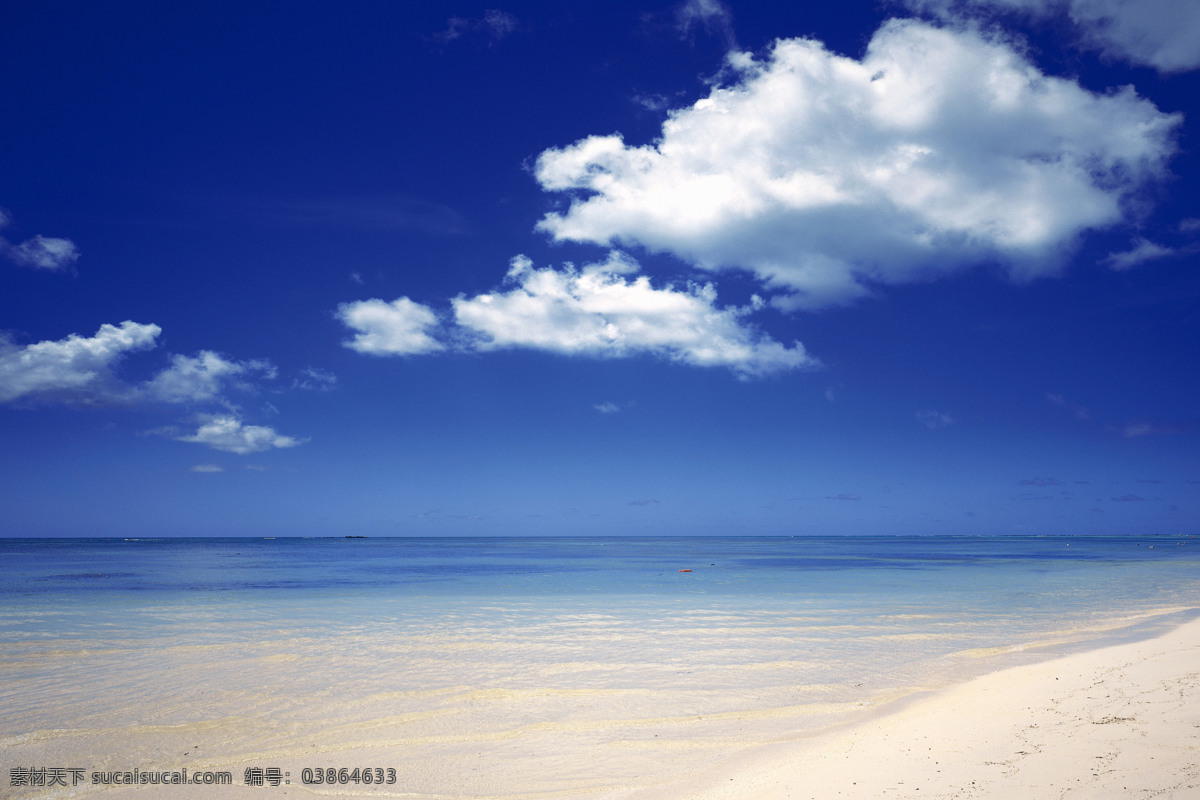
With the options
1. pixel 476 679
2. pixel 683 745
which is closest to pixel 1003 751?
pixel 683 745

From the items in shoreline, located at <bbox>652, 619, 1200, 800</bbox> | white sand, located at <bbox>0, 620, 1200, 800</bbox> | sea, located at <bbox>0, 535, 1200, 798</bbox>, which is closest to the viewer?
shoreline, located at <bbox>652, 619, 1200, 800</bbox>

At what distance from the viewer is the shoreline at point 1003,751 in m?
6.54

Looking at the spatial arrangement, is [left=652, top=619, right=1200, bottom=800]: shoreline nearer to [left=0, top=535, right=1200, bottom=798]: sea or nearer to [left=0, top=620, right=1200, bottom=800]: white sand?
[left=0, top=620, right=1200, bottom=800]: white sand

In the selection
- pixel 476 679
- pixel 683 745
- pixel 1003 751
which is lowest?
pixel 476 679

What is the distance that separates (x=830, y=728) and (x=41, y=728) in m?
12.4

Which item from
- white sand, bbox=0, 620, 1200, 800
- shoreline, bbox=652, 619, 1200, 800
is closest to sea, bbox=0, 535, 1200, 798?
white sand, bbox=0, 620, 1200, 800

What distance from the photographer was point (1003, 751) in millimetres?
7676

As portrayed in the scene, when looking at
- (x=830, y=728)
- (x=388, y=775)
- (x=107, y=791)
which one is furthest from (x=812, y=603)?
(x=107, y=791)

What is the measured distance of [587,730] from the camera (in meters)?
9.81

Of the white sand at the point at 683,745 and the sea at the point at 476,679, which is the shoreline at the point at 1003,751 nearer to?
the white sand at the point at 683,745

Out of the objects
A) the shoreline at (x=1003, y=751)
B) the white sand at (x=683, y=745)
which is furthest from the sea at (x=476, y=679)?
the shoreline at (x=1003, y=751)

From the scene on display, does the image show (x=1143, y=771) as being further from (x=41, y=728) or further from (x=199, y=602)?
(x=199, y=602)

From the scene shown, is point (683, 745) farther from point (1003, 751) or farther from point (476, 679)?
point (476, 679)

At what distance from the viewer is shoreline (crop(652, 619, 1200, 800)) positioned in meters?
6.54
